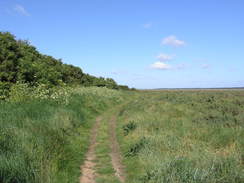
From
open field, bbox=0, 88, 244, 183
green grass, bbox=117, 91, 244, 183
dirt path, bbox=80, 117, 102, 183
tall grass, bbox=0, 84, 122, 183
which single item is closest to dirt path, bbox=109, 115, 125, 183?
open field, bbox=0, 88, 244, 183

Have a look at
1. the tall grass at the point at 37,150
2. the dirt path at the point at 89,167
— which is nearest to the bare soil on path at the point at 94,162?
the dirt path at the point at 89,167

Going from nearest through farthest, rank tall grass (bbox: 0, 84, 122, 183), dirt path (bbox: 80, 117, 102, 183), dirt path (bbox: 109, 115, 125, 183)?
tall grass (bbox: 0, 84, 122, 183), dirt path (bbox: 80, 117, 102, 183), dirt path (bbox: 109, 115, 125, 183)

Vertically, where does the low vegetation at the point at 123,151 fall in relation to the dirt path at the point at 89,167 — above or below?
above

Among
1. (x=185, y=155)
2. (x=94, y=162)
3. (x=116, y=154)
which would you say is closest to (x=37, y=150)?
(x=94, y=162)

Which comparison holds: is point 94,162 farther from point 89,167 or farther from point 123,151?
point 123,151

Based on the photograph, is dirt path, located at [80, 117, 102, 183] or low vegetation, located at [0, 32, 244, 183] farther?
dirt path, located at [80, 117, 102, 183]

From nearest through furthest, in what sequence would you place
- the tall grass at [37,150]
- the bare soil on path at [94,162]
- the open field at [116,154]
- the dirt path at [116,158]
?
Answer: the tall grass at [37,150] → the open field at [116,154] → the bare soil on path at [94,162] → the dirt path at [116,158]

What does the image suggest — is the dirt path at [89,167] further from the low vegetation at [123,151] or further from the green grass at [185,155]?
the green grass at [185,155]

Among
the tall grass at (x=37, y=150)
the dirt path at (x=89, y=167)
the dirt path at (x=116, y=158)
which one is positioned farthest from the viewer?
the dirt path at (x=116, y=158)

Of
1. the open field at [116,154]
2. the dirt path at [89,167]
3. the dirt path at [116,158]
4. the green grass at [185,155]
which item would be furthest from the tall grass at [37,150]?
the green grass at [185,155]

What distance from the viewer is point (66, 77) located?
42.5m

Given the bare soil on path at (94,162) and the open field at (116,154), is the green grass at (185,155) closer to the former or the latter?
the open field at (116,154)

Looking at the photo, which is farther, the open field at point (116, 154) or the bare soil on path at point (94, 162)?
the bare soil on path at point (94, 162)

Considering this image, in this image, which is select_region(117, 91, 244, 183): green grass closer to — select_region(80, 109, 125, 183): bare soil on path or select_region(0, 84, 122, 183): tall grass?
select_region(80, 109, 125, 183): bare soil on path
